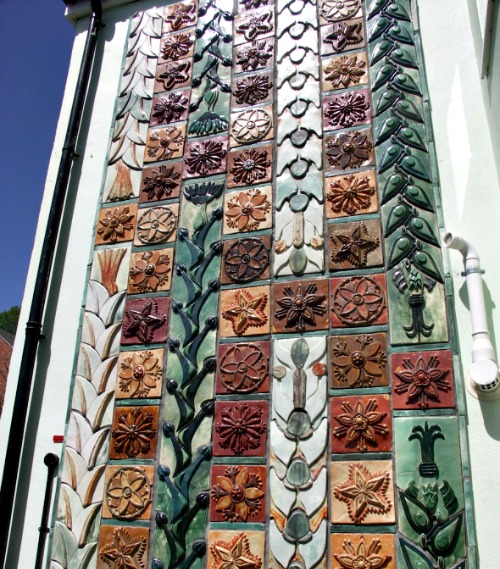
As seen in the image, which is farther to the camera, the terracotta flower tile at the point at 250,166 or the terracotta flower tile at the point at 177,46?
the terracotta flower tile at the point at 177,46

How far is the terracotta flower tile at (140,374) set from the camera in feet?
12.0

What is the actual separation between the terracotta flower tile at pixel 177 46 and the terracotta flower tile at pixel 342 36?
995 millimetres

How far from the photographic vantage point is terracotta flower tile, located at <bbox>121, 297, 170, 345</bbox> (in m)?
3.79

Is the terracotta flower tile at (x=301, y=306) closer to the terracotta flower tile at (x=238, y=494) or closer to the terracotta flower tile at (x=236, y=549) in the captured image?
the terracotta flower tile at (x=238, y=494)

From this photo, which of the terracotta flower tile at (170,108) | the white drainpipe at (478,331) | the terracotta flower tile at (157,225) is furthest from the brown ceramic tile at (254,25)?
the white drainpipe at (478,331)

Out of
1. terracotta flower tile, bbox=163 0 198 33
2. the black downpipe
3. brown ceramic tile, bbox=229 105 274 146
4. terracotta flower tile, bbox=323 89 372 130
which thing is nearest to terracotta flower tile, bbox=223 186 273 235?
brown ceramic tile, bbox=229 105 274 146

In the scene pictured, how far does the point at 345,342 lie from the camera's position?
336 cm

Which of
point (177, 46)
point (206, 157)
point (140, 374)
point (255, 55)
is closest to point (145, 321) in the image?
point (140, 374)

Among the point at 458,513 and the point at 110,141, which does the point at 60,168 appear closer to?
the point at 110,141

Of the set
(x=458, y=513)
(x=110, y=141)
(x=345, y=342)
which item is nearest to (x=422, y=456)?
(x=458, y=513)

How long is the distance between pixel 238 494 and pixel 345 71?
2599mm

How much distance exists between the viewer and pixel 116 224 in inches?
166

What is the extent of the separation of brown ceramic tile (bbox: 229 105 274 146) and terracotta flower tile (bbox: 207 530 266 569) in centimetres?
230

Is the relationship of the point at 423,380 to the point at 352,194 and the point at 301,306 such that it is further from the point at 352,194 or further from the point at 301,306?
the point at 352,194
